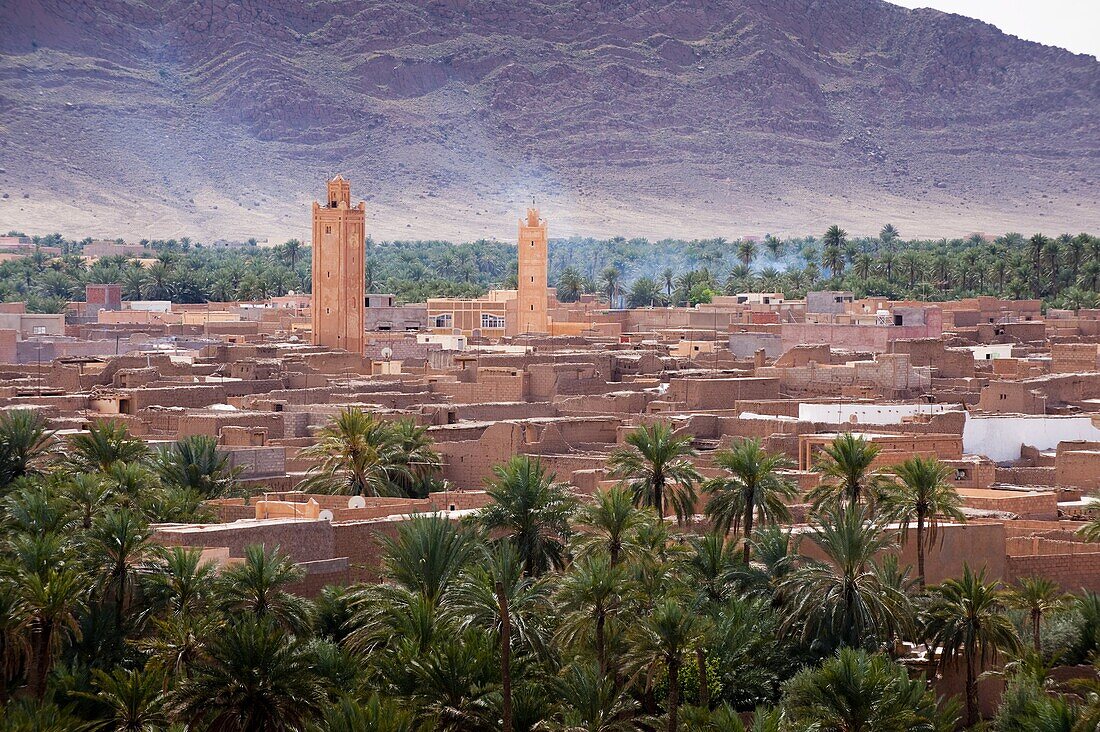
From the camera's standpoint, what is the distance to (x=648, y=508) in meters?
25.0

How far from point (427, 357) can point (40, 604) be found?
113 feet

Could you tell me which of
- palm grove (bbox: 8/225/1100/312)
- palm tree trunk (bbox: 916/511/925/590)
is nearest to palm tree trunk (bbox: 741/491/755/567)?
palm tree trunk (bbox: 916/511/925/590)

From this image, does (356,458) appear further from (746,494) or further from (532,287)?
(532,287)

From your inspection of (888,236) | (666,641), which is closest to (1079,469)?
(666,641)

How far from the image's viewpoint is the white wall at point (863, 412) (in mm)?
36844

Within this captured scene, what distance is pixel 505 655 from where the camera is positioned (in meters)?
19.0

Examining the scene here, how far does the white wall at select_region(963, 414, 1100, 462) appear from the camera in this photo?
3512 centimetres

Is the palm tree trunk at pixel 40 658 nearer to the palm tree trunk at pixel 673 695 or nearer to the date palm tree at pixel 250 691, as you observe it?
the date palm tree at pixel 250 691

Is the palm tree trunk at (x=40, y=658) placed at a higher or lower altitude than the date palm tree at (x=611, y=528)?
lower

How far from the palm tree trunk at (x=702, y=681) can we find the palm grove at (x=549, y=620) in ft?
0.14

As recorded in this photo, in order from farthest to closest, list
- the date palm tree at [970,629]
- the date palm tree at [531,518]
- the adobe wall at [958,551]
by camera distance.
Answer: the adobe wall at [958,551] < the date palm tree at [531,518] < the date palm tree at [970,629]

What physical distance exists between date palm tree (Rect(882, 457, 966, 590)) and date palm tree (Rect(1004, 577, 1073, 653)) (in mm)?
1171

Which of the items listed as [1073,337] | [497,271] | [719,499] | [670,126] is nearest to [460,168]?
[670,126]

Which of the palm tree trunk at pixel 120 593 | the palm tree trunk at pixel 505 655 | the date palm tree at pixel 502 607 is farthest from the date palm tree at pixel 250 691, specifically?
the palm tree trunk at pixel 120 593
